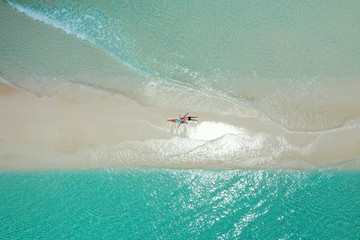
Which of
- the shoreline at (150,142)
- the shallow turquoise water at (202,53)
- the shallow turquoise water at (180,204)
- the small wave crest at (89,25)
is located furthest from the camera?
the small wave crest at (89,25)

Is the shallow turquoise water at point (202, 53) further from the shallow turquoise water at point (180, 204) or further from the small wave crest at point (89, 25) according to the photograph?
the shallow turquoise water at point (180, 204)

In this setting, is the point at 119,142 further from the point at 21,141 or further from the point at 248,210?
the point at 248,210

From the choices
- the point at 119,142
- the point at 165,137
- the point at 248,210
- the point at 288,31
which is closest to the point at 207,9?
the point at 288,31

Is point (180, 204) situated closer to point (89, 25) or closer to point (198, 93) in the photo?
point (198, 93)

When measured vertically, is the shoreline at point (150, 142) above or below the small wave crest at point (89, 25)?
below

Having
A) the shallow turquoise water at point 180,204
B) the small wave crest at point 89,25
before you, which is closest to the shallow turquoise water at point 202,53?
the small wave crest at point 89,25

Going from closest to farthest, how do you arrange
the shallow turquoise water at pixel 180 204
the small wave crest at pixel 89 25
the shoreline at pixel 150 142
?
1. the shallow turquoise water at pixel 180 204
2. the shoreline at pixel 150 142
3. the small wave crest at pixel 89 25

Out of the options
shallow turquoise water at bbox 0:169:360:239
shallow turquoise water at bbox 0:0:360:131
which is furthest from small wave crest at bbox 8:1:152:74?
shallow turquoise water at bbox 0:169:360:239
